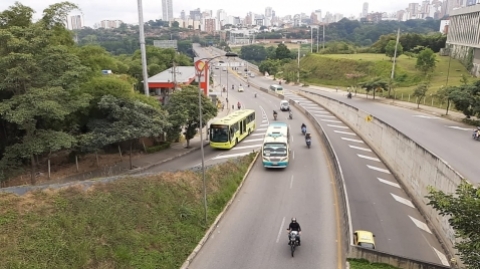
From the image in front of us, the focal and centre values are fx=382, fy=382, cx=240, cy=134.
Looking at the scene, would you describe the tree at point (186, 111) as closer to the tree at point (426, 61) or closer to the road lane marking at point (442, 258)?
→ the road lane marking at point (442, 258)

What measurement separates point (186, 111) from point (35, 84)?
11.2 metres

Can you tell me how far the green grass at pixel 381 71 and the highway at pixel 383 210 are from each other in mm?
26720

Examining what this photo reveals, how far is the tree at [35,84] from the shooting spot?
20.3 m

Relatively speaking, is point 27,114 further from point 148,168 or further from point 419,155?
point 419,155

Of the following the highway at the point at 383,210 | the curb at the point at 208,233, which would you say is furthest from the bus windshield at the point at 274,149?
the highway at the point at 383,210

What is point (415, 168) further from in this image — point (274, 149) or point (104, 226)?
point (104, 226)

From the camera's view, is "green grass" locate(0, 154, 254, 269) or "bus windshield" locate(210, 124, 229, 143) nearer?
"green grass" locate(0, 154, 254, 269)

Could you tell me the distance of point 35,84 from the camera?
72.0 ft

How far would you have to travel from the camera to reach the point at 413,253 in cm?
1639

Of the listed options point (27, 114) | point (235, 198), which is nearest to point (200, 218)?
point (235, 198)

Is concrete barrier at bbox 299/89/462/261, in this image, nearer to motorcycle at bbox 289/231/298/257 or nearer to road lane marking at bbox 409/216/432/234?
road lane marking at bbox 409/216/432/234

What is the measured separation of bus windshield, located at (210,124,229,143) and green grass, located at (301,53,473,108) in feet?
104

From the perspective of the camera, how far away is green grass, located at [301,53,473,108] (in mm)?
61581

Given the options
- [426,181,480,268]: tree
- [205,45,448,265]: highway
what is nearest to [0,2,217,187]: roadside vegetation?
[205,45,448,265]: highway
